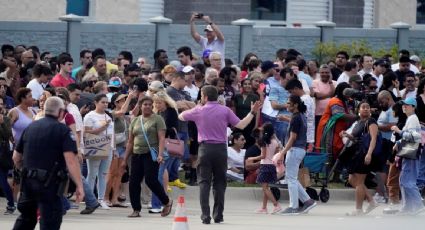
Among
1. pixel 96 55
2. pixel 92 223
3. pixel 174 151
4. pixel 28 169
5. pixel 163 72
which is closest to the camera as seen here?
pixel 28 169

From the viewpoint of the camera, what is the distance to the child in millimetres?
22234

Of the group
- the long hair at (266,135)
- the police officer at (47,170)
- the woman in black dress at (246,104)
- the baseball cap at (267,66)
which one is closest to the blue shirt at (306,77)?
the baseball cap at (267,66)

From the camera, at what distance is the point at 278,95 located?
25172mm

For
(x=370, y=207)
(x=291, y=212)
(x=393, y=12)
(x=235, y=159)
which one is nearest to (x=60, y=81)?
(x=235, y=159)

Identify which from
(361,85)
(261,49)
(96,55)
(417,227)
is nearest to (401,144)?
(417,227)

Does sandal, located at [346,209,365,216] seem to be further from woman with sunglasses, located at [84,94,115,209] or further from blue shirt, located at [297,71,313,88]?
blue shirt, located at [297,71,313,88]

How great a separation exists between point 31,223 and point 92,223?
3.78 m

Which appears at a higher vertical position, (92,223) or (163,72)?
(163,72)

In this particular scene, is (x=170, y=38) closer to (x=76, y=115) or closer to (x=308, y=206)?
(x=308, y=206)

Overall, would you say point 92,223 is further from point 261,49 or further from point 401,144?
point 261,49

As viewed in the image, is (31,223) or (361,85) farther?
(361,85)

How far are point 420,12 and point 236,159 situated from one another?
2100 centimetres

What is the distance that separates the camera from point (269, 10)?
1655 inches

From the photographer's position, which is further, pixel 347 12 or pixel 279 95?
pixel 347 12
